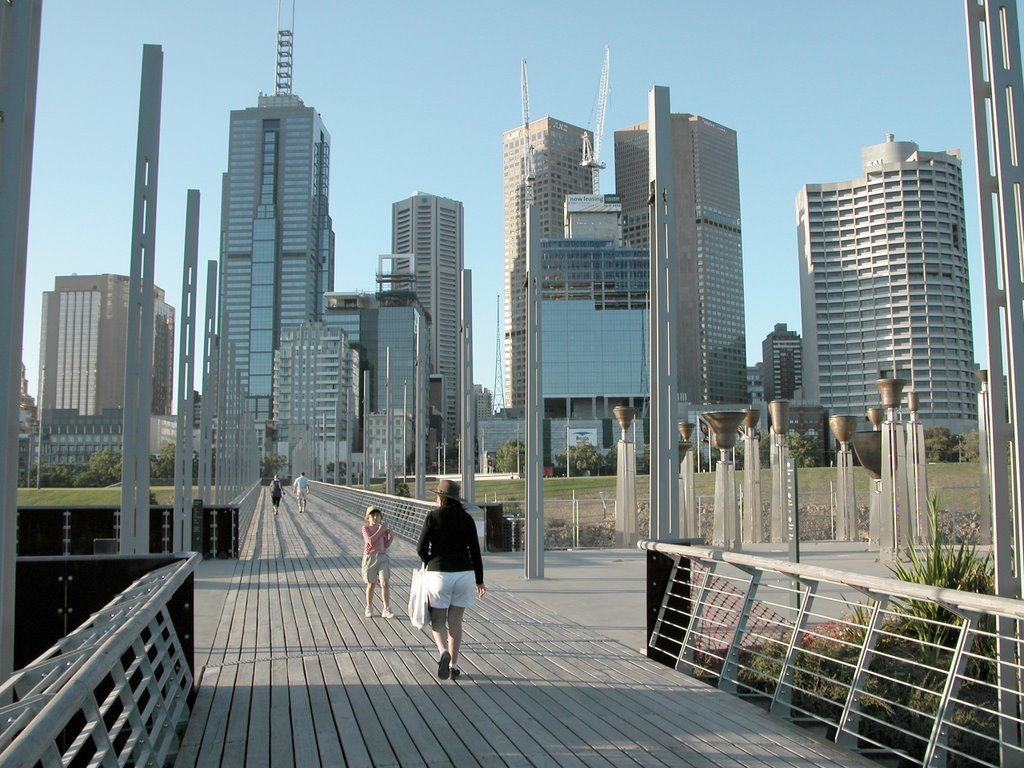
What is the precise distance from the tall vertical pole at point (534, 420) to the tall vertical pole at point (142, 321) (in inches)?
229

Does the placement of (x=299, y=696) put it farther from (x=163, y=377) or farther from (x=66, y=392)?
(x=66, y=392)

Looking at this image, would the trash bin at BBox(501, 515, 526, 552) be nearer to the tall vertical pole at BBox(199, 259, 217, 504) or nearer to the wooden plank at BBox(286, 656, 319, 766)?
the tall vertical pole at BBox(199, 259, 217, 504)

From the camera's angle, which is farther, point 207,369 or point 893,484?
point 207,369

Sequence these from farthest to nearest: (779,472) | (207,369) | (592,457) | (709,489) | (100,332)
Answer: (592,457) < (709,489) < (100,332) < (779,472) < (207,369)

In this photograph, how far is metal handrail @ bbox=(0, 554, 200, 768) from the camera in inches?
118

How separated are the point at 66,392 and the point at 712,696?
398 feet

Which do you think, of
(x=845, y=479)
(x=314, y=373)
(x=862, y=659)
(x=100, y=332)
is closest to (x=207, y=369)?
(x=845, y=479)

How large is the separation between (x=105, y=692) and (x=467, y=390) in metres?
14.0

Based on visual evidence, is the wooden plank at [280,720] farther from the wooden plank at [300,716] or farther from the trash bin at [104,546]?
the trash bin at [104,546]

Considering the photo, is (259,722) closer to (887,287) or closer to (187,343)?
(187,343)

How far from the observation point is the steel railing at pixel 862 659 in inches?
208

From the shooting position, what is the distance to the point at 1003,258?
580cm

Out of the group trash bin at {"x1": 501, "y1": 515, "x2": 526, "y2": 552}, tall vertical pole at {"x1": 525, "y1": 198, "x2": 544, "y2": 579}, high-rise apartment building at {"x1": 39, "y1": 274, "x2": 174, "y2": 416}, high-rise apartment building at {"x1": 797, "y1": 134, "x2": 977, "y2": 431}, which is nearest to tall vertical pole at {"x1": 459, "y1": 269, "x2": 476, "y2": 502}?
trash bin at {"x1": 501, "y1": 515, "x2": 526, "y2": 552}

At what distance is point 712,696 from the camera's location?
6.95 metres
